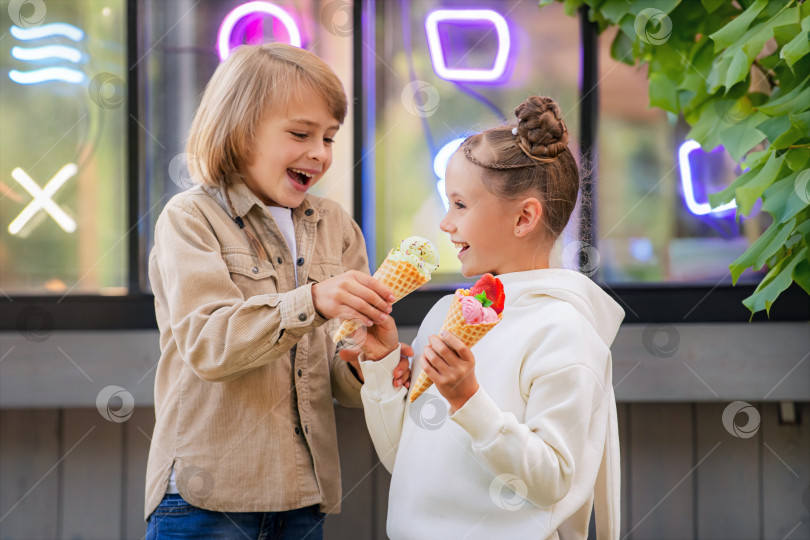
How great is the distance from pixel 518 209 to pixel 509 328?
254mm

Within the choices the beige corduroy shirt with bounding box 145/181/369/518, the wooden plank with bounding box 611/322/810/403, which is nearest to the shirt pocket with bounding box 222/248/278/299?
the beige corduroy shirt with bounding box 145/181/369/518

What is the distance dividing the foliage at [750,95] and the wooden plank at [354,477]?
1456mm

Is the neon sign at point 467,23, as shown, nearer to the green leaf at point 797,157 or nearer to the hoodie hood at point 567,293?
the green leaf at point 797,157

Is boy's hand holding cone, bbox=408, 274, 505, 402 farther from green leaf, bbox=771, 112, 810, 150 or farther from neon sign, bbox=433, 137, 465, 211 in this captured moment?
neon sign, bbox=433, 137, 465, 211

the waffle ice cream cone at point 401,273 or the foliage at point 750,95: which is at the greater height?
the foliage at point 750,95

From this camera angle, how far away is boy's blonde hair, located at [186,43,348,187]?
1.74 metres

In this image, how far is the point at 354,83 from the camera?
2865 mm

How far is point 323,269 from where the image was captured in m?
1.88

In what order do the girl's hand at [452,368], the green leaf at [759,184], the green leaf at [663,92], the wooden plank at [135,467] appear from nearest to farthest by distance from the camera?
1. the girl's hand at [452,368]
2. the green leaf at [759,184]
3. the green leaf at [663,92]
4. the wooden plank at [135,467]

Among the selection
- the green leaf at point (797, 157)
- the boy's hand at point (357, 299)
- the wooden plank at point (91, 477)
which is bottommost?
the wooden plank at point (91, 477)

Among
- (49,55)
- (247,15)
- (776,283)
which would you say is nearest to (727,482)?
(776,283)

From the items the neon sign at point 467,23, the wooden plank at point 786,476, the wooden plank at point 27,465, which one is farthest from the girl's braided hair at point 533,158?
the wooden plank at point 27,465

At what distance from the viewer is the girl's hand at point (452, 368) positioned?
1.38 metres

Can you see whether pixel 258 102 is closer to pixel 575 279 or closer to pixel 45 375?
pixel 575 279
